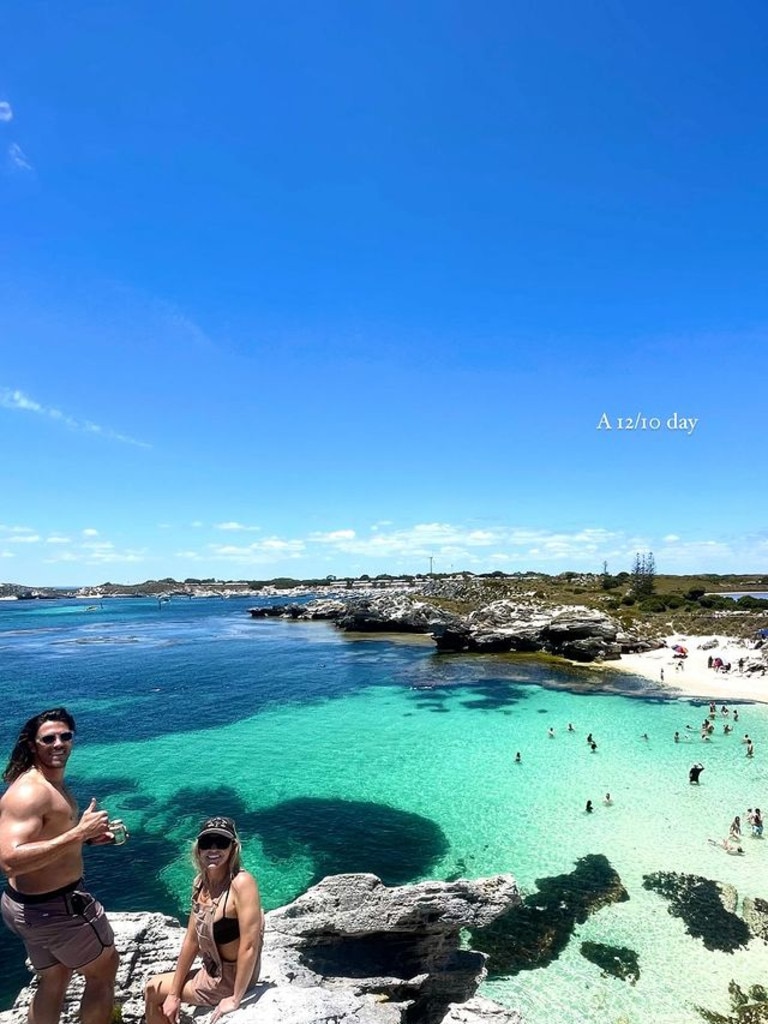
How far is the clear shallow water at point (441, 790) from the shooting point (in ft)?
55.3

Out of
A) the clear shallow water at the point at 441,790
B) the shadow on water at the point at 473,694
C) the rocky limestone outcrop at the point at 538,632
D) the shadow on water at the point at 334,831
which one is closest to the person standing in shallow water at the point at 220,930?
the clear shallow water at the point at 441,790

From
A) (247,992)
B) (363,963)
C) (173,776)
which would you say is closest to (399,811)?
(173,776)

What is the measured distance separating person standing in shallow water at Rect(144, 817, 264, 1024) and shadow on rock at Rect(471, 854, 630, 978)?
12570 mm

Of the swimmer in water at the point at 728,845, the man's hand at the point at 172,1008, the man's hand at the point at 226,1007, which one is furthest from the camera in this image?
the swimmer in water at the point at 728,845

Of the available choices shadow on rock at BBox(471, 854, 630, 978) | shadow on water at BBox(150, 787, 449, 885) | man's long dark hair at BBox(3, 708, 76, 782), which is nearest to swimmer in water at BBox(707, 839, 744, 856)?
shadow on rock at BBox(471, 854, 630, 978)

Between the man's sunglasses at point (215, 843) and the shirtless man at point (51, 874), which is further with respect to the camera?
the man's sunglasses at point (215, 843)

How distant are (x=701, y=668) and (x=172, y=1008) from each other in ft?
221

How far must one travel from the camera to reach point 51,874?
6.08 metres

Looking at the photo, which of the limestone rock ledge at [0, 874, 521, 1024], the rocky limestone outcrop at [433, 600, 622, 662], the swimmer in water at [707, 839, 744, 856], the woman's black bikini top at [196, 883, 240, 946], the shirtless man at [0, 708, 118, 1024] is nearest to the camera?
the shirtless man at [0, 708, 118, 1024]

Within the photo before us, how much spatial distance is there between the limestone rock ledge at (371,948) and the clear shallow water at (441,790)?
18.0ft

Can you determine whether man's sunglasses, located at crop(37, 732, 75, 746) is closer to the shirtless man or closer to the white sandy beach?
the shirtless man

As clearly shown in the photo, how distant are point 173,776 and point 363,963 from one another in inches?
1061

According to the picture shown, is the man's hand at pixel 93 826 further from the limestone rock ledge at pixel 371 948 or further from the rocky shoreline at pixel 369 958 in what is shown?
the limestone rock ledge at pixel 371 948

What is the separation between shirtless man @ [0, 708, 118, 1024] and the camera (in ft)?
19.1
